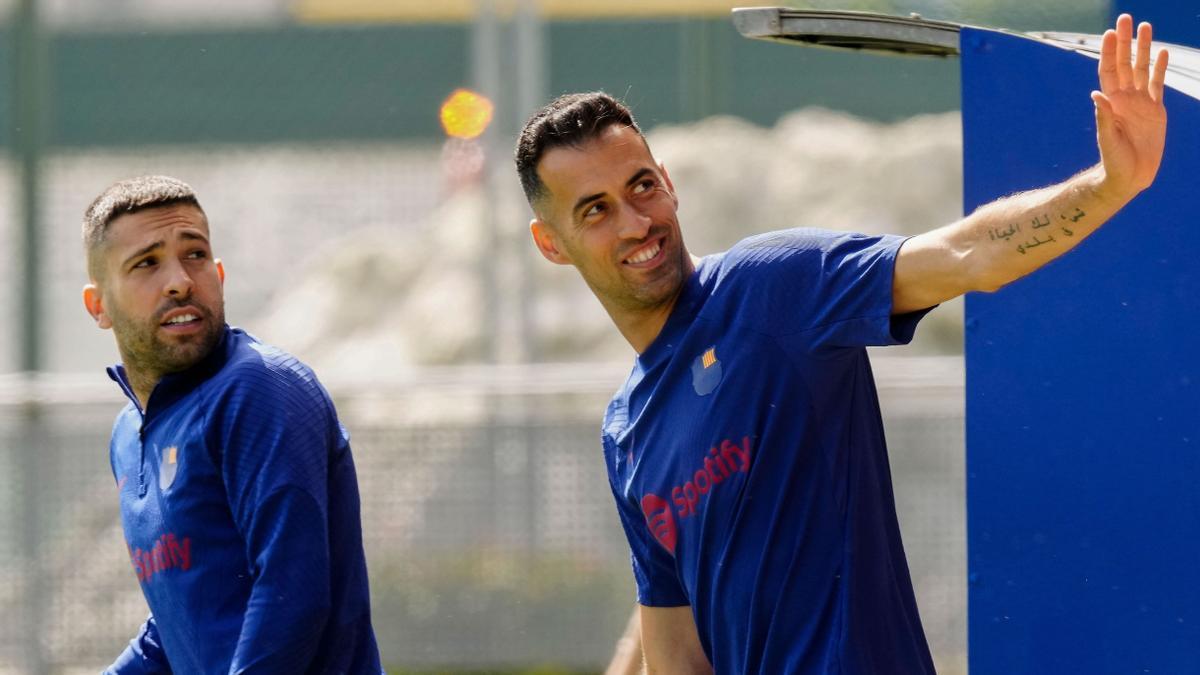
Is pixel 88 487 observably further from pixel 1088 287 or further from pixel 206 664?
pixel 1088 287

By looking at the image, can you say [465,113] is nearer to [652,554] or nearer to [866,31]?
[866,31]

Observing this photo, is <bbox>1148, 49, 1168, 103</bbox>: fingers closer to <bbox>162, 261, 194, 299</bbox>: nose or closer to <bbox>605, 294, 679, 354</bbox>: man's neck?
<bbox>605, 294, 679, 354</bbox>: man's neck

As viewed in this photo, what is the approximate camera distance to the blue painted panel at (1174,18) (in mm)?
3258

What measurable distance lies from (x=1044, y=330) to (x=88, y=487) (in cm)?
499

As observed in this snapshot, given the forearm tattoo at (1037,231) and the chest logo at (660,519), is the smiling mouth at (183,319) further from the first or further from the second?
the forearm tattoo at (1037,231)

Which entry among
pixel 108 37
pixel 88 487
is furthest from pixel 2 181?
pixel 88 487

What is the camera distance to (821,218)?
714cm

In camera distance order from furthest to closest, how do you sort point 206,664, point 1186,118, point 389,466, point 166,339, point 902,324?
point 389,466, point 166,339, point 206,664, point 1186,118, point 902,324

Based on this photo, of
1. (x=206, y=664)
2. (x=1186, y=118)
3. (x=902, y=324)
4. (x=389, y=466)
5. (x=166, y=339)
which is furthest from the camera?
(x=389, y=466)

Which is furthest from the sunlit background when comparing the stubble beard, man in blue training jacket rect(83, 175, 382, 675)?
the stubble beard

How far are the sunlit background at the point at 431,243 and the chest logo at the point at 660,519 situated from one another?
373 centimetres

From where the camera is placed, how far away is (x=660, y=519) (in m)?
3.21

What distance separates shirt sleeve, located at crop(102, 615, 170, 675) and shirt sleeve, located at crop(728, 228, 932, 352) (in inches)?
70.9

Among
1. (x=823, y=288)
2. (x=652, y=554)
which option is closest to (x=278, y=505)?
(x=652, y=554)
